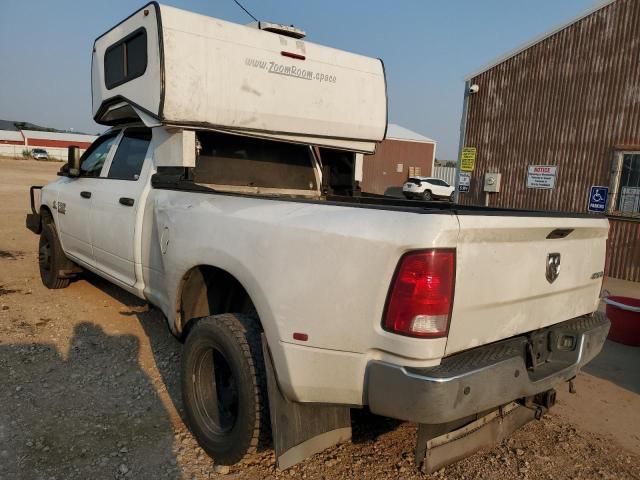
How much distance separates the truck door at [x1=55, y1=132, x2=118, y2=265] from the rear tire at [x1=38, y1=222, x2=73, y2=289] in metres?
0.21

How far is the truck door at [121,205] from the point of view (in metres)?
3.86

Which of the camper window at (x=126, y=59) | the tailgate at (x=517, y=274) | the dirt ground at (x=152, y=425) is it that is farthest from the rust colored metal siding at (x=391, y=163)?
the tailgate at (x=517, y=274)

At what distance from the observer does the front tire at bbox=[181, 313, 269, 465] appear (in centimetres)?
242

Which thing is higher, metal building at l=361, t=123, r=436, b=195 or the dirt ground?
metal building at l=361, t=123, r=436, b=195

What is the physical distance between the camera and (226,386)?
2904 mm

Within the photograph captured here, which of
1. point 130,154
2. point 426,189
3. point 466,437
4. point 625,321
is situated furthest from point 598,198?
point 426,189

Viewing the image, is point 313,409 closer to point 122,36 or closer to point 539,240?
point 539,240

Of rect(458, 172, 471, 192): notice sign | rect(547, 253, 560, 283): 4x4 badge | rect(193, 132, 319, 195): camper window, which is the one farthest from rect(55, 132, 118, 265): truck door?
rect(458, 172, 471, 192): notice sign

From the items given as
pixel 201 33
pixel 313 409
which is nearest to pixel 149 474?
pixel 313 409

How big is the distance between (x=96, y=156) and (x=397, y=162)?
85.1 feet

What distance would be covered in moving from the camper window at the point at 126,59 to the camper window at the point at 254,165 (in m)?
0.70

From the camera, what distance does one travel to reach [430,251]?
1867 millimetres

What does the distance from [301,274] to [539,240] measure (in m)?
1.17

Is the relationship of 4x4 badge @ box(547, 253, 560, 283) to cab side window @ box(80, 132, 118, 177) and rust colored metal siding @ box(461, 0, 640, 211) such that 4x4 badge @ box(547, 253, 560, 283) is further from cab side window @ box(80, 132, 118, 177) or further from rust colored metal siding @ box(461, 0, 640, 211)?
Answer: rust colored metal siding @ box(461, 0, 640, 211)
